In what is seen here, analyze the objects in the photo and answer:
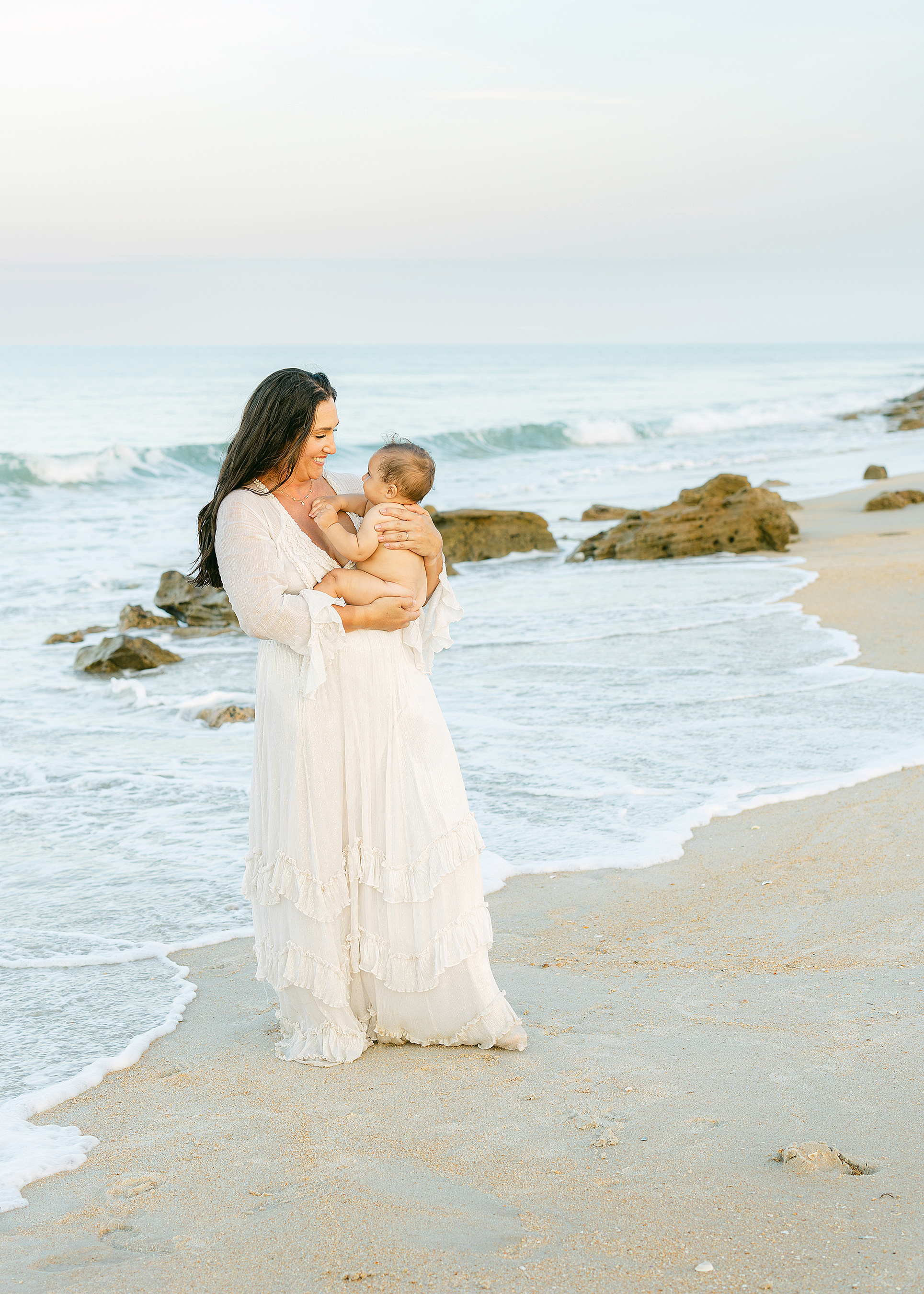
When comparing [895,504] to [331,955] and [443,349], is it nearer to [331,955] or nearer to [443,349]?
[331,955]

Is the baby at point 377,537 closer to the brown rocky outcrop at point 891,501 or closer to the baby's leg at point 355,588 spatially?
the baby's leg at point 355,588

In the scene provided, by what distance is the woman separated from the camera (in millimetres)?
3506

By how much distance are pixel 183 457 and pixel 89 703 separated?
24.8 m

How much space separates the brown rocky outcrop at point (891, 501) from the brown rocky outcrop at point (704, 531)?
7.53 feet

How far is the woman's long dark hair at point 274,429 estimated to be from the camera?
350cm

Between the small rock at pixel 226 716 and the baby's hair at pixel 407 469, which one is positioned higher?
the baby's hair at pixel 407 469

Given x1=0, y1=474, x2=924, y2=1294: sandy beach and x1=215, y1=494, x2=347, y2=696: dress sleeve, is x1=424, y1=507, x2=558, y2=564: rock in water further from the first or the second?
x1=215, y1=494, x2=347, y2=696: dress sleeve

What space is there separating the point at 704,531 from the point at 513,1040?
11214mm

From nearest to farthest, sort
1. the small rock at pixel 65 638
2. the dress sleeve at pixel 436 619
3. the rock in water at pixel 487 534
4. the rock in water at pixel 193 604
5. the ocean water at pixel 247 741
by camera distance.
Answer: the dress sleeve at pixel 436 619, the ocean water at pixel 247 741, the small rock at pixel 65 638, the rock in water at pixel 193 604, the rock in water at pixel 487 534

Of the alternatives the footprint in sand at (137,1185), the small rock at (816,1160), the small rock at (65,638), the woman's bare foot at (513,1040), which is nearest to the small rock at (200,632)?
the small rock at (65,638)

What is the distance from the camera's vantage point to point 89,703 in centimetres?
884

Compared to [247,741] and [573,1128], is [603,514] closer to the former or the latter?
[247,741]

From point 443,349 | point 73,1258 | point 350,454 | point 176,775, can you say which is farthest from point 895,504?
point 443,349

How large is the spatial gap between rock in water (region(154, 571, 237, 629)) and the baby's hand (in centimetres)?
798
